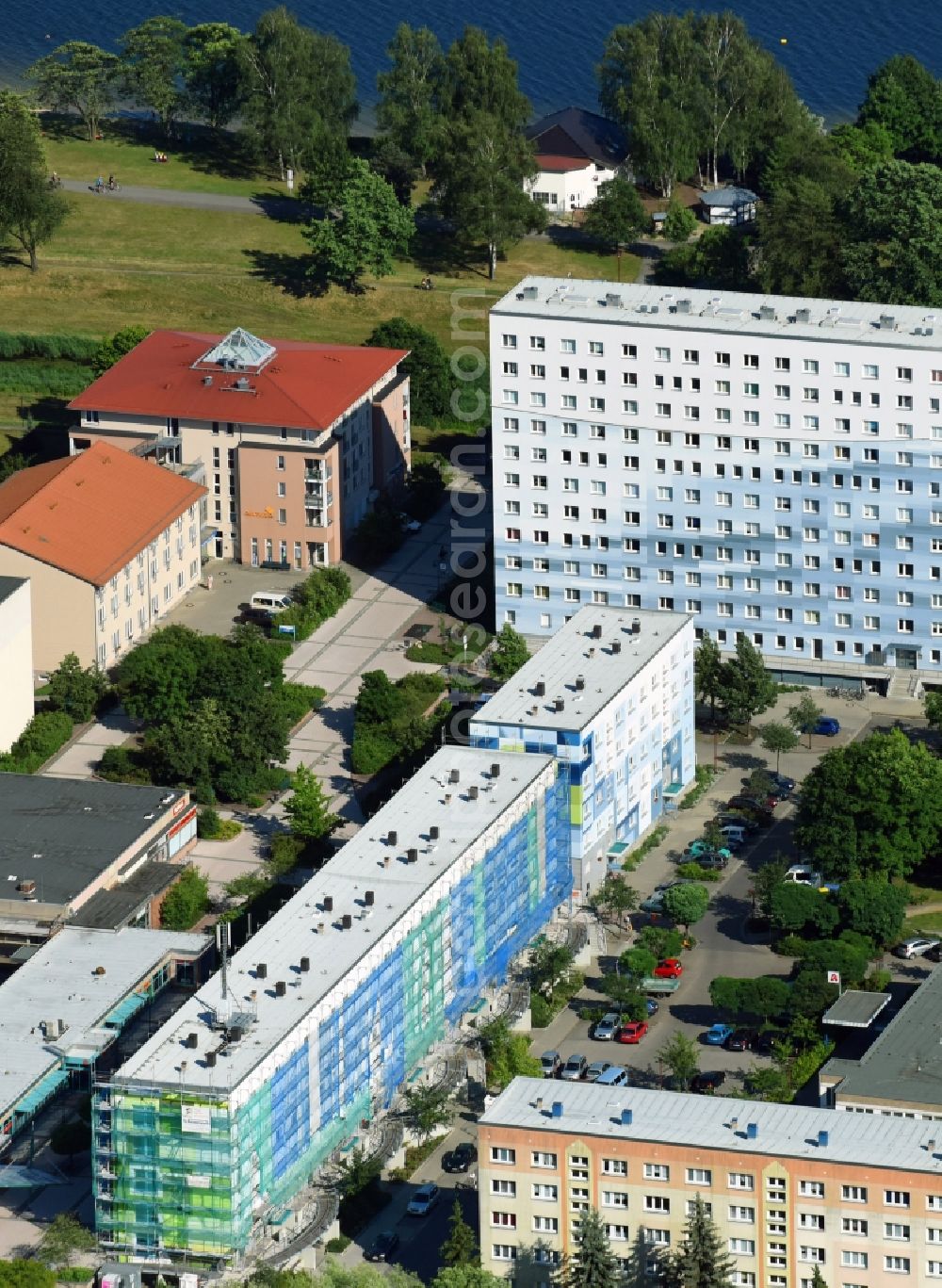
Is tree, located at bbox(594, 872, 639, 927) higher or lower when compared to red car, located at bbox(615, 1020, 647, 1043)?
higher

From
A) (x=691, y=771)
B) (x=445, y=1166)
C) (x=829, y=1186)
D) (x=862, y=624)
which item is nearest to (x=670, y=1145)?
(x=829, y=1186)

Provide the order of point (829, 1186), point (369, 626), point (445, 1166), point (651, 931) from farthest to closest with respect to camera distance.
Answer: point (369, 626)
point (651, 931)
point (445, 1166)
point (829, 1186)

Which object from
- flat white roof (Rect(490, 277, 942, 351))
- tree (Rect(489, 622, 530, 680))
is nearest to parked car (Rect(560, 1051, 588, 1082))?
tree (Rect(489, 622, 530, 680))

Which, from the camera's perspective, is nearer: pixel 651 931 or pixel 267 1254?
pixel 267 1254

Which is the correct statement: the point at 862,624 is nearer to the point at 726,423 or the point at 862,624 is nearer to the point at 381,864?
the point at 726,423

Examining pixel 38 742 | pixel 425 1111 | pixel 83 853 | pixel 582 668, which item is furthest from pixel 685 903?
pixel 38 742

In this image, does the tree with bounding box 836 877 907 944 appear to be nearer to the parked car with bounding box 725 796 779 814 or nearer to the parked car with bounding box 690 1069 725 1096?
the parked car with bounding box 690 1069 725 1096

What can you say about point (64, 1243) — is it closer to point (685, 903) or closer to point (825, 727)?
point (685, 903)
